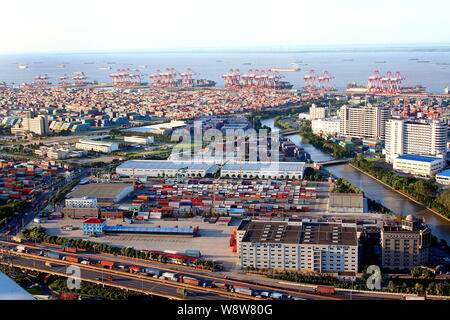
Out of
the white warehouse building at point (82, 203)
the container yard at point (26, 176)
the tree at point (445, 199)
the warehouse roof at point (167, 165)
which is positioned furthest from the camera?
the warehouse roof at point (167, 165)

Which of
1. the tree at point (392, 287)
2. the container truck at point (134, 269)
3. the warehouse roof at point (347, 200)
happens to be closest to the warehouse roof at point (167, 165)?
the warehouse roof at point (347, 200)

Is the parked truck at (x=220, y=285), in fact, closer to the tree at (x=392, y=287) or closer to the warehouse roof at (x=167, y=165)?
the tree at (x=392, y=287)

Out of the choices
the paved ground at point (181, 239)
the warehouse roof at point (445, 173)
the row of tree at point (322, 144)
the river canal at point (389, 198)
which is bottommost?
the river canal at point (389, 198)

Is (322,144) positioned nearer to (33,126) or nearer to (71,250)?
(71,250)

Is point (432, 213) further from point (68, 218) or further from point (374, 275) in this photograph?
point (68, 218)

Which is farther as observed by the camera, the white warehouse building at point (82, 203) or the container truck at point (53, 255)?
the white warehouse building at point (82, 203)

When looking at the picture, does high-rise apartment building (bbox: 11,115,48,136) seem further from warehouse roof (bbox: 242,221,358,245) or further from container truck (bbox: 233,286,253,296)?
container truck (bbox: 233,286,253,296)

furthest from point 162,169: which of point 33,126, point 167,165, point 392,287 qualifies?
point 33,126
